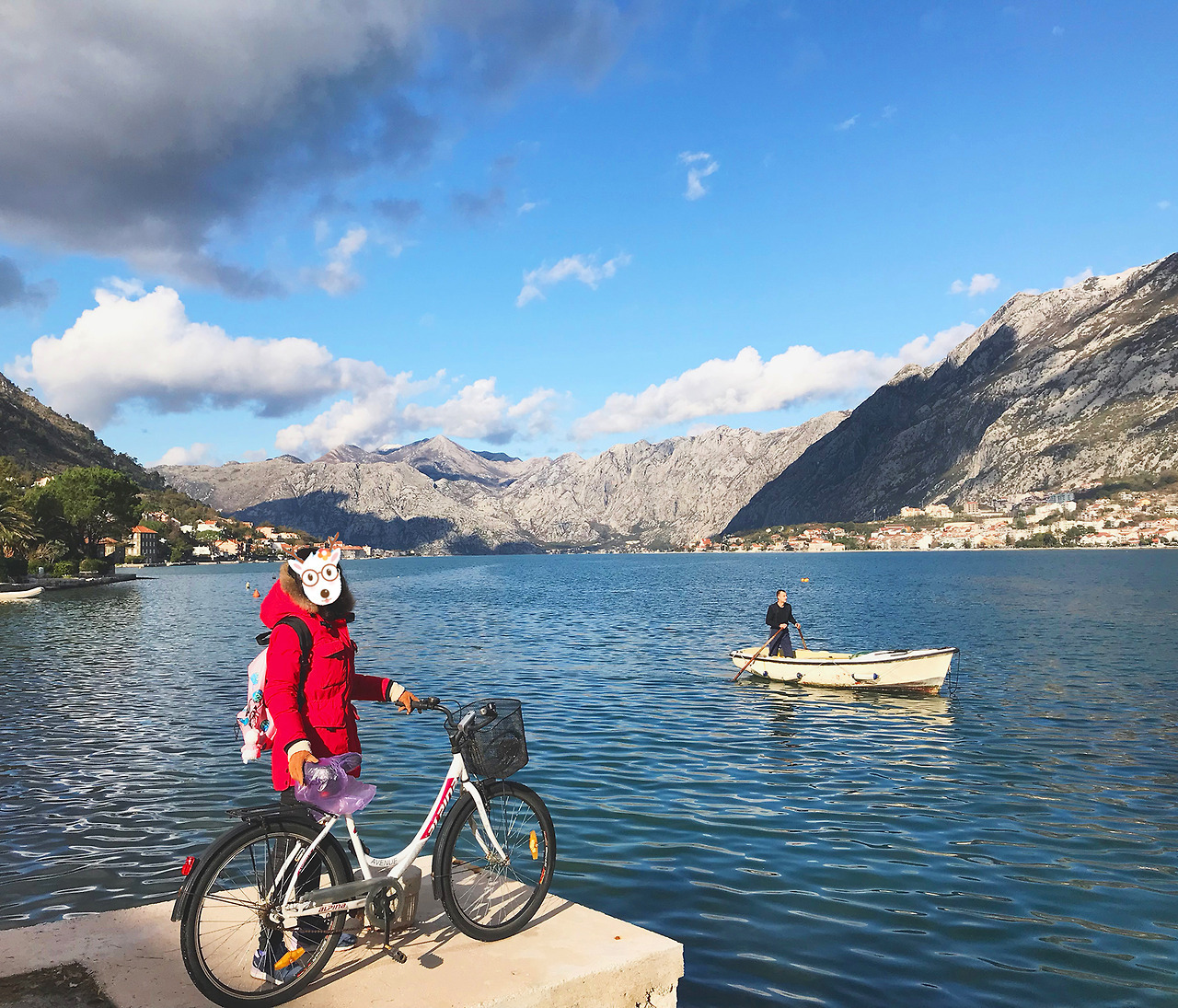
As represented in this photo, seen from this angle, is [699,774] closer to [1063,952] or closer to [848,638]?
[1063,952]

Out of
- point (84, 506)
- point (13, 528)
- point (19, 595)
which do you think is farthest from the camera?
point (84, 506)

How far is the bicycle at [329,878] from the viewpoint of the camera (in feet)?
18.2

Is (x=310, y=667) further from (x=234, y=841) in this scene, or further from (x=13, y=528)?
(x=13, y=528)

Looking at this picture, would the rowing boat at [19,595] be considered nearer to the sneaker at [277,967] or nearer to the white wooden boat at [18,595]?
the white wooden boat at [18,595]

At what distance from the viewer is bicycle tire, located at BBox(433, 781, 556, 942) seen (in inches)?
252

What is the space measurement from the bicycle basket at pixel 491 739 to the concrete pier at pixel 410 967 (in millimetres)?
1318

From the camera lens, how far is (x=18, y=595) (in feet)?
230

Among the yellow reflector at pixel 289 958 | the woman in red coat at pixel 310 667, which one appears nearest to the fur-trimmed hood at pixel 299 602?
the woman in red coat at pixel 310 667

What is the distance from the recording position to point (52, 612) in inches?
2231

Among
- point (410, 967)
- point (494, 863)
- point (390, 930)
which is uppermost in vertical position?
point (494, 863)

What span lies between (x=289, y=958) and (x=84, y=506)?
124m

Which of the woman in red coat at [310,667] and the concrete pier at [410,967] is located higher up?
the woman in red coat at [310,667]

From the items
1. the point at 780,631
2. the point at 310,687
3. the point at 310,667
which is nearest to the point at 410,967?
the point at 310,687

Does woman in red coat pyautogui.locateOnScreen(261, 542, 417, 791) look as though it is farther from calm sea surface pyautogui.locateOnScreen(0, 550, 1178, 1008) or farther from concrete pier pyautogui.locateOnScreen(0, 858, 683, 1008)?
calm sea surface pyautogui.locateOnScreen(0, 550, 1178, 1008)
